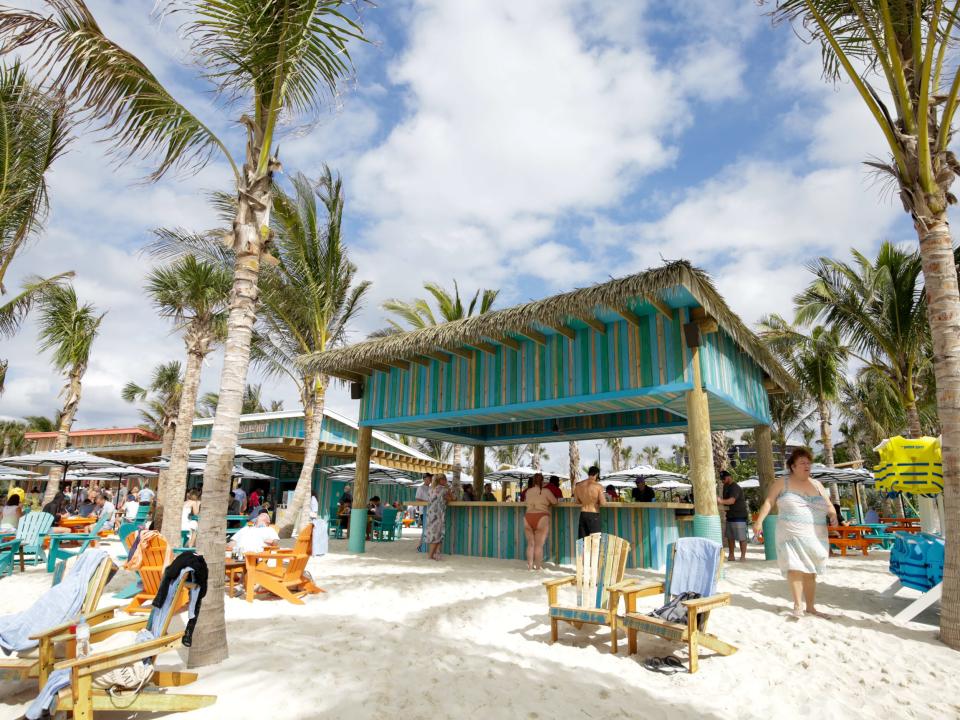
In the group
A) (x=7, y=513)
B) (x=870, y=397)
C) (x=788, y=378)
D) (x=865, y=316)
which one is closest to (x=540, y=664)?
(x=788, y=378)

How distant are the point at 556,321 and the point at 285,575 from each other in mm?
4790

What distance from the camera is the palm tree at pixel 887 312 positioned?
1240cm

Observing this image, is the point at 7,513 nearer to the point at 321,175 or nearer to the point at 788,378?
the point at 321,175

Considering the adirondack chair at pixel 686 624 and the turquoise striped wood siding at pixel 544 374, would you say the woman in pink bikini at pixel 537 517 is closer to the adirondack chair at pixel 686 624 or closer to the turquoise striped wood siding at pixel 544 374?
the turquoise striped wood siding at pixel 544 374

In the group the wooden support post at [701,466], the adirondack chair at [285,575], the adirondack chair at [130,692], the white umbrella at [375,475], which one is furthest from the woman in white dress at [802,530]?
the white umbrella at [375,475]

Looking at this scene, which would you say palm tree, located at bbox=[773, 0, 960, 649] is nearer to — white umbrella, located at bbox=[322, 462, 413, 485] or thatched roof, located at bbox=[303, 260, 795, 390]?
thatched roof, located at bbox=[303, 260, 795, 390]

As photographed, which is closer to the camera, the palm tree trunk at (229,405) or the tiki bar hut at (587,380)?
the palm tree trunk at (229,405)

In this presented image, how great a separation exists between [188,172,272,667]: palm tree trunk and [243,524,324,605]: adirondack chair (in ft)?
7.36

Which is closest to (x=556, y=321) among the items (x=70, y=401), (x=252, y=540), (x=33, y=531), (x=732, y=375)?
(x=732, y=375)

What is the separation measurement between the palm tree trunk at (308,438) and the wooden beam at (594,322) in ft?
26.3

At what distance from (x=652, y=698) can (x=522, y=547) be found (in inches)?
269

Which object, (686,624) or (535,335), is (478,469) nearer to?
(535,335)

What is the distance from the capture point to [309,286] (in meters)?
13.7

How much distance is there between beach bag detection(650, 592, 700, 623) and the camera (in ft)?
14.6
